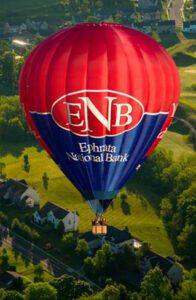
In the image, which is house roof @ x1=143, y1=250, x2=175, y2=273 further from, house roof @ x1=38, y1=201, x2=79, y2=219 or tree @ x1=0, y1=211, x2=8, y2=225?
tree @ x1=0, y1=211, x2=8, y2=225

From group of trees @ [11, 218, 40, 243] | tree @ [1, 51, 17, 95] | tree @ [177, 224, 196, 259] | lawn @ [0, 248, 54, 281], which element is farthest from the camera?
tree @ [1, 51, 17, 95]

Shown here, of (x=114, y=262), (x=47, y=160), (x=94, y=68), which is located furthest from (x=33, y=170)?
(x=94, y=68)

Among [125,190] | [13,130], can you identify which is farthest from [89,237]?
[13,130]

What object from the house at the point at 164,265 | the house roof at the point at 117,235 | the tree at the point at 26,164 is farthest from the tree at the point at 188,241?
the tree at the point at 26,164

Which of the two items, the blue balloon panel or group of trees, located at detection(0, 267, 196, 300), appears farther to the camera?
group of trees, located at detection(0, 267, 196, 300)

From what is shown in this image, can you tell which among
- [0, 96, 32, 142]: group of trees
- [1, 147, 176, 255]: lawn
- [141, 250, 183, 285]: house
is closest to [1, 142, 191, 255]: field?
[1, 147, 176, 255]: lawn

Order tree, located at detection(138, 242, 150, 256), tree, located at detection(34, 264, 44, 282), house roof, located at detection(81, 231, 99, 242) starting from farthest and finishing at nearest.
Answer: house roof, located at detection(81, 231, 99, 242)
tree, located at detection(138, 242, 150, 256)
tree, located at detection(34, 264, 44, 282)

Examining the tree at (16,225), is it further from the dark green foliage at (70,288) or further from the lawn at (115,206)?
the dark green foliage at (70,288)
